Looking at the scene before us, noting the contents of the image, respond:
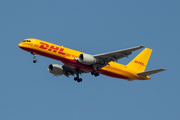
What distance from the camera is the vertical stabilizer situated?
51.6m

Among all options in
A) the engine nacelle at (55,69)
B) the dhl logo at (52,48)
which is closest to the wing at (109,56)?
the dhl logo at (52,48)

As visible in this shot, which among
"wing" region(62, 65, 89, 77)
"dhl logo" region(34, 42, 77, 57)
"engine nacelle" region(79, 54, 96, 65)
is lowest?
"engine nacelle" region(79, 54, 96, 65)

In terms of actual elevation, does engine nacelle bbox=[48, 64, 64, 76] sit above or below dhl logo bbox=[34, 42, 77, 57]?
below

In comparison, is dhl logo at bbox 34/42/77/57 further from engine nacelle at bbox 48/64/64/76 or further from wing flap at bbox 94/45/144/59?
engine nacelle at bbox 48/64/64/76

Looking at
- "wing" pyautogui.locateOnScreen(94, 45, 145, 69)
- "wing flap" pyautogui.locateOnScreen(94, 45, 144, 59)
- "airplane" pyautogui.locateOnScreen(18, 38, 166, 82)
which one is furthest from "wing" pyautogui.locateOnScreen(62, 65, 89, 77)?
"wing flap" pyautogui.locateOnScreen(94, 45, 144, 59)

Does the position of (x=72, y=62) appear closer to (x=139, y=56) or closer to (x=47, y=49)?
(x=47, y=49)

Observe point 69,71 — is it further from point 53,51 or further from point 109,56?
point 109,56

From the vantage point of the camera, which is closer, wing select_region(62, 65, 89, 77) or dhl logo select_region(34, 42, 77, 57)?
dhl logo select_region(34, 42, 77, 57)

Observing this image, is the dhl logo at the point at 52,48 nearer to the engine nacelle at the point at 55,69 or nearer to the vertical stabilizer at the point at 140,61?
the engine nacelle at the point at 55,69

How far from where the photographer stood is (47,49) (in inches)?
1713

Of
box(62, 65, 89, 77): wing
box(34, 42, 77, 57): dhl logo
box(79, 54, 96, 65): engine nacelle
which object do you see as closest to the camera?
box(34, 42, 77, 57): dhl logo

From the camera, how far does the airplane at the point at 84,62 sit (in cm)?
4331

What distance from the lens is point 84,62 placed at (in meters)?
43.7

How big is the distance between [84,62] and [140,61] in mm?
13292
